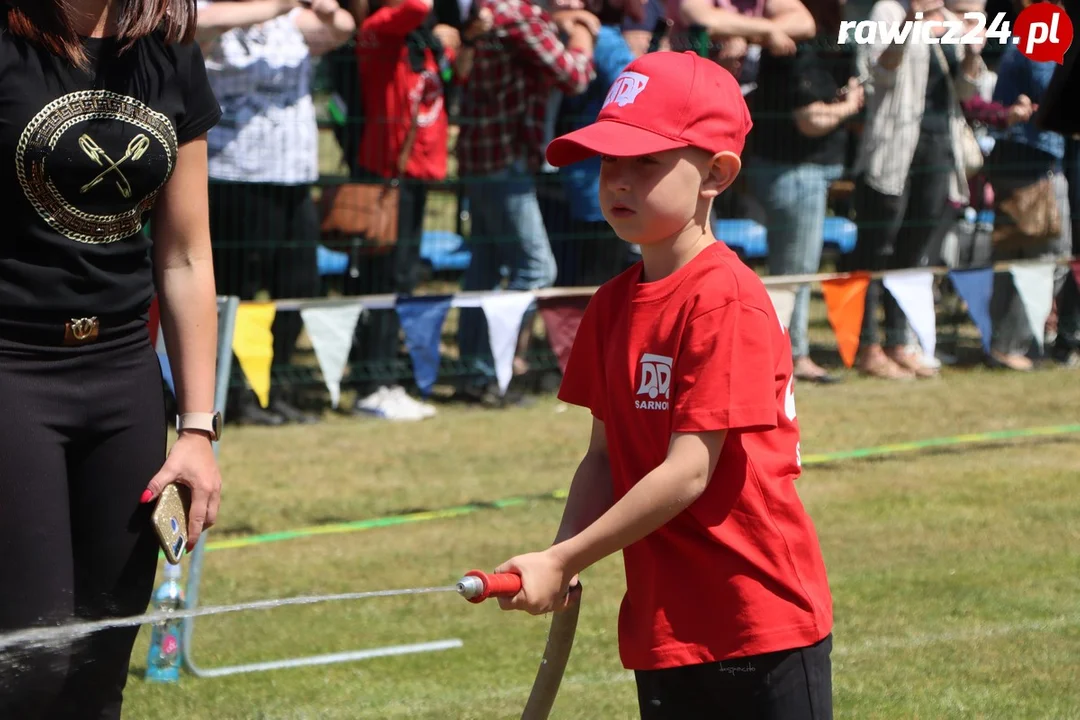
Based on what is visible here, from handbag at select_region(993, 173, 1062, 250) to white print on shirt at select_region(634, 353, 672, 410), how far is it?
28.9 feet

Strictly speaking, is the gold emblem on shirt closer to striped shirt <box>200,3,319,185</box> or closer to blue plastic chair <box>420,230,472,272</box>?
striped shirt <box>200,3,319,185</box>

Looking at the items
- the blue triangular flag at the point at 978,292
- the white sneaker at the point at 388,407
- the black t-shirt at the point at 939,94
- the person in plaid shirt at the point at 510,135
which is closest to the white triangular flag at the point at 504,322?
the person in plaid shirt at the point at 510,135

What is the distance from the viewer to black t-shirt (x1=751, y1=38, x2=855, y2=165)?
32.4 feet

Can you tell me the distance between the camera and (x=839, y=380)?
10.2m

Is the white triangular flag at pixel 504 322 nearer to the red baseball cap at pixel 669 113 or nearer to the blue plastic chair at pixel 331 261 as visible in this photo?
the blue plastic chair at pixel 331 261

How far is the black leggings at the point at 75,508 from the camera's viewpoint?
2887 millimetres

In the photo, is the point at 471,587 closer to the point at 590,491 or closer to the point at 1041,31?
the point at 590,491

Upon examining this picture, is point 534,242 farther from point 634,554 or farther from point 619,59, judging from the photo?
point 634,554

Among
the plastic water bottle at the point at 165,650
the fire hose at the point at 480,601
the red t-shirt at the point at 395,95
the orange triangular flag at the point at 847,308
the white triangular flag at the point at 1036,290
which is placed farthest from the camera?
the white triangular flag at the point at 1036,290

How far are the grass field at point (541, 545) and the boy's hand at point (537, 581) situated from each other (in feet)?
6.01

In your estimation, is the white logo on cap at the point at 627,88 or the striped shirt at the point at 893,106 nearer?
the white logo on cap at the point at 627,88

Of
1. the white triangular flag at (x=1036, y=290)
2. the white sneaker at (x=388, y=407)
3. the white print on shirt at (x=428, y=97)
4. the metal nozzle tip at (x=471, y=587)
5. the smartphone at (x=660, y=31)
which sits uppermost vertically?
the metal nozzle tip at (x=471, y=587)

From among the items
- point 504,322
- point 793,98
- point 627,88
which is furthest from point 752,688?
point 793,98

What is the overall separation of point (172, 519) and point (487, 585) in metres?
0.73
